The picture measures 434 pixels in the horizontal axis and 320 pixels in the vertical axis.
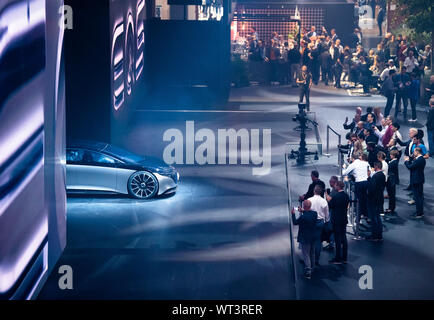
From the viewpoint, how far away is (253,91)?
1486 inches

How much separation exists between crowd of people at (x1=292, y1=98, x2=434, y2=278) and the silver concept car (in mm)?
4399

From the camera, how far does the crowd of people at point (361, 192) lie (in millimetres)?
15477

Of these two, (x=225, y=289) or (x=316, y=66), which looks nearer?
(x=225, y=289)

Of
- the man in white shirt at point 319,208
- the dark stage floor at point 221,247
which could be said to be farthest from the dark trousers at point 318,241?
the dark stage floor at point 221,247

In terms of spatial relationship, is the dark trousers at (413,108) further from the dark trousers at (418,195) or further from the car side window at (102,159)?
the car side window at (102,159)

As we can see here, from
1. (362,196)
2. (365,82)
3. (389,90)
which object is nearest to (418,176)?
(362,196)

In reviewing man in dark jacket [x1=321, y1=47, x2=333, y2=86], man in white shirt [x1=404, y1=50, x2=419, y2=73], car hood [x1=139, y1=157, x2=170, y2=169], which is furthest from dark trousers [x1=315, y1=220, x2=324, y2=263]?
man in dark jacket [x1=321, y1=47, x2=333, y2=86]

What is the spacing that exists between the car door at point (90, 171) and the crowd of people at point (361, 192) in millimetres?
5205

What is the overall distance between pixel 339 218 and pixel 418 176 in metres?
3.56

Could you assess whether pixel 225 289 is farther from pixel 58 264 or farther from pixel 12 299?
pixel 12 299

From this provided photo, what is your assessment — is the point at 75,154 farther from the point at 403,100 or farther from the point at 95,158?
the point at 403,100

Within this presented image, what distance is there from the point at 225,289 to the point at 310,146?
39.0 ft

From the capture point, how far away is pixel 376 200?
682 inches
